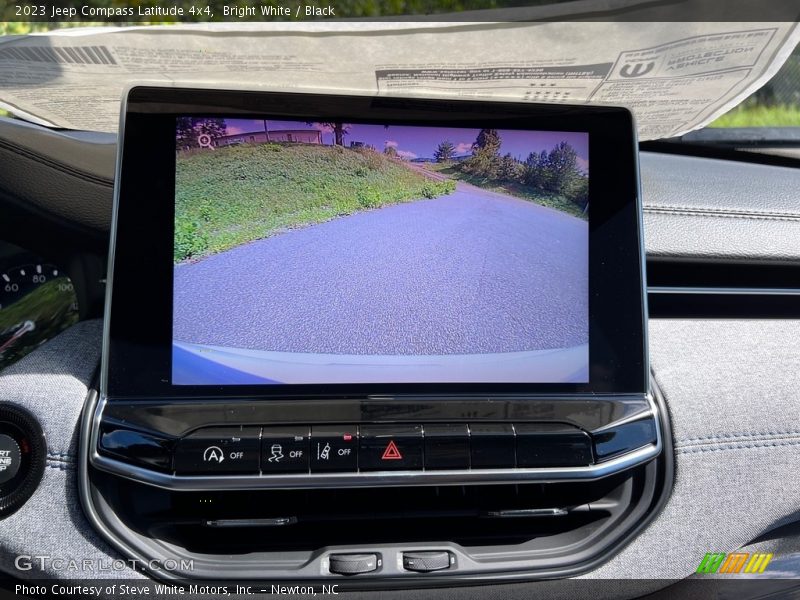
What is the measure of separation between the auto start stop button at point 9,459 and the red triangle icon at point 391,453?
→ 0.58 meters

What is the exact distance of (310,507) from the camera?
3.78 ft

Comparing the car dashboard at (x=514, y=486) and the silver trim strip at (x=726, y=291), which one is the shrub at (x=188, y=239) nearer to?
the car dashboard at (x=514, y=486)

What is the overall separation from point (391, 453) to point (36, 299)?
0.75 meters

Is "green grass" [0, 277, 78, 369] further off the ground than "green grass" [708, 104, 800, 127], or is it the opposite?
"green grass" [708, 104, 800, 127]

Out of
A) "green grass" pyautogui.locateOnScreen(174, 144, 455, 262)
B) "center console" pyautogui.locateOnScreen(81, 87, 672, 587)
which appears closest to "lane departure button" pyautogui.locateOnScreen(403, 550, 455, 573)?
"center console" pyautogui.locateOnScreen(81, 87, 672, 587)

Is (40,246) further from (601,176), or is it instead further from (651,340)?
(651,340)

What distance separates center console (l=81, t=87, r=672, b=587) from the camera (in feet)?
3.48

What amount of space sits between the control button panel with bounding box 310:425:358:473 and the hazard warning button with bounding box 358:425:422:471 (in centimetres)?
1

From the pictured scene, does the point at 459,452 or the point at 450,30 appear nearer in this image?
the point at 450,30

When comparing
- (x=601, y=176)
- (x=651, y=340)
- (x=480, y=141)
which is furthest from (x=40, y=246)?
(x=651, y=340)

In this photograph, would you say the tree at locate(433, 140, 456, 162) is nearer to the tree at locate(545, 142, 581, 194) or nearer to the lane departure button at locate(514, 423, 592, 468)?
the tree at locate(545, 142, 581, 194)

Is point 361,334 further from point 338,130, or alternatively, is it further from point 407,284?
point 338,130

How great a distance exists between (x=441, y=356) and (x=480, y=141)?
34 cm

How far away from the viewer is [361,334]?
1.08 meters
